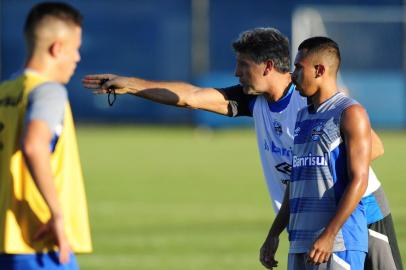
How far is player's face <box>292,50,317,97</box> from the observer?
686cm

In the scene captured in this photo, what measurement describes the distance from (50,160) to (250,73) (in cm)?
210

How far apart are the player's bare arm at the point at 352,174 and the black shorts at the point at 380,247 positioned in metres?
0.83

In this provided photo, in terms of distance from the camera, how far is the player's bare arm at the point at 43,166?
223 inches

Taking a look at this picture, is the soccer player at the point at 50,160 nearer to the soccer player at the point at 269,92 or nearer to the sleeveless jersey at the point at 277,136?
the soccer player at the point at 269,92

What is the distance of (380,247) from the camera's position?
24.3 feet

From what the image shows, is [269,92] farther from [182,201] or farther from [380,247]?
[182,201]

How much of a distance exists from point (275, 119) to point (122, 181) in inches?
557

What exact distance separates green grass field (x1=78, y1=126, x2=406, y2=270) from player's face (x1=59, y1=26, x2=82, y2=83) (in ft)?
19.2

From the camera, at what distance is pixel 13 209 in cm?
595

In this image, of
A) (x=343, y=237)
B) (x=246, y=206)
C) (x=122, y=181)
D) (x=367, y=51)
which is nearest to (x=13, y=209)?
(x=343, y=237)

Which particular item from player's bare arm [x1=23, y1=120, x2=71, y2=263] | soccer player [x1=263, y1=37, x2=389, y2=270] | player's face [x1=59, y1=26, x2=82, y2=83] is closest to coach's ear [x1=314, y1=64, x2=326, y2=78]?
soccer player [x1=263, y1=37, x2=389, y2=270]

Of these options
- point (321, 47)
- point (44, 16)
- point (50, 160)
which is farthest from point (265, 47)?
point (50, 160)

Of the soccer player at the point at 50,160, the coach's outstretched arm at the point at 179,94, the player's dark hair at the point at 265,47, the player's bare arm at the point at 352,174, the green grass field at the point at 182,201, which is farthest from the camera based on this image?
the green grass field at the point at 182,201

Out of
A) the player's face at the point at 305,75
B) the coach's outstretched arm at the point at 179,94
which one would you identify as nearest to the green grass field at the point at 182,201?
the coach's outstretched arm at the point at 179,94
